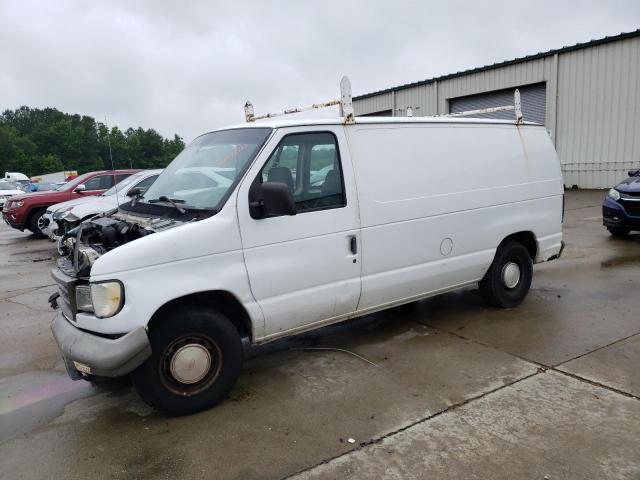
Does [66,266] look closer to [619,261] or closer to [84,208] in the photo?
[84,208]

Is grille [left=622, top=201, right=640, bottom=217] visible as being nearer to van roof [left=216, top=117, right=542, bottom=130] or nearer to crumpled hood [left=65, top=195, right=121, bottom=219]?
van roof [left=216, top=117, right=542, bottom=130]

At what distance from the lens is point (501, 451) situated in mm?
3043

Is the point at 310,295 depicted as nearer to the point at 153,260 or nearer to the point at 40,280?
the point at 153,260

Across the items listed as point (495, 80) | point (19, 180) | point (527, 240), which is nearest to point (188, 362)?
point (527, 240)

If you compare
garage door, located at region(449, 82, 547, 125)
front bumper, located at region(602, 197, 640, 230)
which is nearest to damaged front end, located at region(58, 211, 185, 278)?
front bumper, located at region(602, 197, 640, 230)

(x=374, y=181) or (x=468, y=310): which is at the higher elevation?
(x=374, y=181)

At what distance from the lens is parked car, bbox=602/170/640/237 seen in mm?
9461

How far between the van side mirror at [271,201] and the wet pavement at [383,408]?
4.58 ft

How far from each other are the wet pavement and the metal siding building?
14542 mm

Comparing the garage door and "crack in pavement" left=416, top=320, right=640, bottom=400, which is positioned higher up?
the garage door

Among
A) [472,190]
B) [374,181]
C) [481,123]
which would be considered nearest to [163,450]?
[374,181]

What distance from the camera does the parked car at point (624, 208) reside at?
9461 millimetres

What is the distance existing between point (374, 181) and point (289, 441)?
220cm

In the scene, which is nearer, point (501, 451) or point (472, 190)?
point (501, 451)
